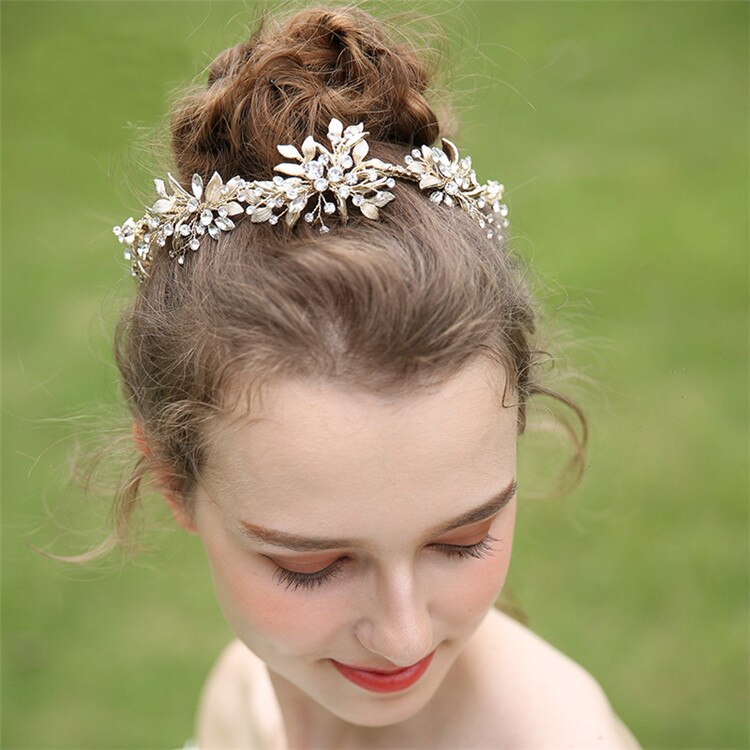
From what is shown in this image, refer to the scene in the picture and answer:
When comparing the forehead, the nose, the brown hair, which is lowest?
the nose

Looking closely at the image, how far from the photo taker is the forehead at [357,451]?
63.4 inches

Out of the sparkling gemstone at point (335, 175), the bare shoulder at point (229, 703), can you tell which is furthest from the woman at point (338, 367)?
the bare shoulder at point (229, 703)

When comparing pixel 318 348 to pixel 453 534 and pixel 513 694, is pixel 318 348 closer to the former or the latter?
pixel 453 534

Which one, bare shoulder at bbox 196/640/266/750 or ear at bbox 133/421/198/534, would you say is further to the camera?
bare shoulder at bbox 196/640/266/750

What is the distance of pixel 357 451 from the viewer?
5.27 feet

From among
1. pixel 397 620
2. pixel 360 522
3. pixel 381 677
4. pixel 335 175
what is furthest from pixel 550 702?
pixel 335 175

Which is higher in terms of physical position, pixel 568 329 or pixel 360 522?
pixel 568 329

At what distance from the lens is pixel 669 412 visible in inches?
199

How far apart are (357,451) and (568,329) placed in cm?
89

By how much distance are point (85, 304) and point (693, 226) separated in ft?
11.9

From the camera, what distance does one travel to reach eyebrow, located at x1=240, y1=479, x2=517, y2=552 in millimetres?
1657

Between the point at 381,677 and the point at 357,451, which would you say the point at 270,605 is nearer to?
the point at 381,677

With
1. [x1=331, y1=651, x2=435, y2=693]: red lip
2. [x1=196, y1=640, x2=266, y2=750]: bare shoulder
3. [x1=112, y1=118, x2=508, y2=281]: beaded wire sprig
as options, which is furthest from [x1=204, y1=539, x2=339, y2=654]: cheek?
[x1=196, y1=640, x2=266, y2=750]: bare shoulder

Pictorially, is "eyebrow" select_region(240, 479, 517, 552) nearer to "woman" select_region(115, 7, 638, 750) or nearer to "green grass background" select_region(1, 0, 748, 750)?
"woman" select_region(115, 7, 638, 750)
